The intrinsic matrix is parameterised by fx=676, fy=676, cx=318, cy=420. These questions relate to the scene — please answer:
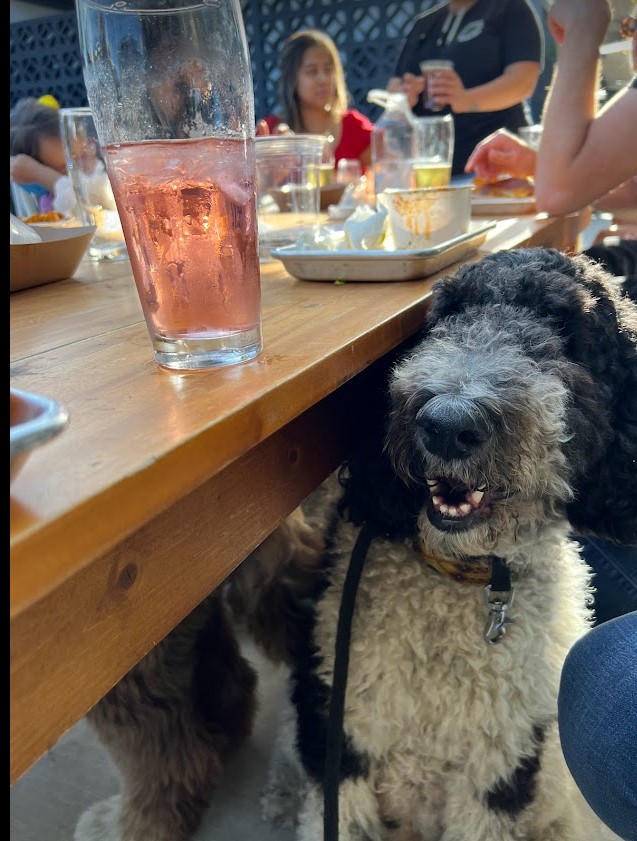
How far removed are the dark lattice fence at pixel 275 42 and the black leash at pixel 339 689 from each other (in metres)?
4.94

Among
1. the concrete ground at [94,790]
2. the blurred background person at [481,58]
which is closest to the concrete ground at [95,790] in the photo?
the concrete ground at [94,790]

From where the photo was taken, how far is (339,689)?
917mm

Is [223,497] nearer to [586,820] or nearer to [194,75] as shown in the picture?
[194,75]

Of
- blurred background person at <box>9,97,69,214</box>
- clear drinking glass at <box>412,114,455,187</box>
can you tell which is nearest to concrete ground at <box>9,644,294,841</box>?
clear drinking glass at <box>412,114,455,187</box>

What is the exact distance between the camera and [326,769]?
0.91 meters

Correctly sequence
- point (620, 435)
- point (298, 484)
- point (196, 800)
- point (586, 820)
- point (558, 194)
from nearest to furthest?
point (298, 484) → point (620, 435) → point (586, 820) → point (196, 800) → point (558, 194)

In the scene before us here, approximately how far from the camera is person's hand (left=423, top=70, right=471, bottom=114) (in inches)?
97.0

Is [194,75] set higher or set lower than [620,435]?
higher

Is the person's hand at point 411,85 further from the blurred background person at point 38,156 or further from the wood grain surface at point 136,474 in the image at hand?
the wood grain surface at point 136,474

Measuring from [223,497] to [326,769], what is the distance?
1.67ft

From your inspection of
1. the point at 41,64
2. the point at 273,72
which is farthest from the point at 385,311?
the point at 41,64

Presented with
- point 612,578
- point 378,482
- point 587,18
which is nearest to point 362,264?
point 378,482

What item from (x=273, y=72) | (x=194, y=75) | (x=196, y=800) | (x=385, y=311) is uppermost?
(x=273, y=72)

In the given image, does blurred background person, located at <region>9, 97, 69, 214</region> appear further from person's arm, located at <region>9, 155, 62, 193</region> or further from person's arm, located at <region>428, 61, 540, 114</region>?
person's arm, located at <region>428, 61, 540, 114</region>
